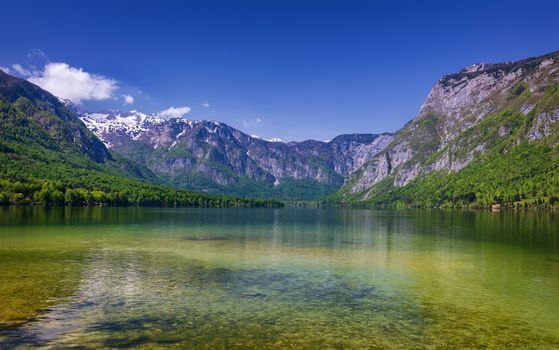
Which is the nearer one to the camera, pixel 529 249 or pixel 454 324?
pixel 454 324

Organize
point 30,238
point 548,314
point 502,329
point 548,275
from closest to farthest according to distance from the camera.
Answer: point 502,329, point 548,314, point 548,275, point 30,238

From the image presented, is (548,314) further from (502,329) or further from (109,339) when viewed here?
(109,339)

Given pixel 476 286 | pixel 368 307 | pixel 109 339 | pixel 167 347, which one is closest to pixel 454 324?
pixel 368 307

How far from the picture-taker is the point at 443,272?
155ft

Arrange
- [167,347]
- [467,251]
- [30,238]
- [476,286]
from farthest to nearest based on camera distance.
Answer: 1. [30,238]
2. [467,251]
3. [476,286]
4. [167,347]

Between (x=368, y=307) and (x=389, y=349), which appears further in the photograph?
(x=368, y=307)

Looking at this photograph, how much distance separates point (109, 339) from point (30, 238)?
191ft

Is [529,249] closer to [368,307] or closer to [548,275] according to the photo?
[548,275]

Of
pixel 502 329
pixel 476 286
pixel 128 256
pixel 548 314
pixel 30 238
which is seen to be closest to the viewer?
pixel 502 329

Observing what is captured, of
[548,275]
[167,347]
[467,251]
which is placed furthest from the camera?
[467,251]

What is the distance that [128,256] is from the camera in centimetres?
5462

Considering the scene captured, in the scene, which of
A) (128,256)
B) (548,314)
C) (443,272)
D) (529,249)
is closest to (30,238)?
(128,256)

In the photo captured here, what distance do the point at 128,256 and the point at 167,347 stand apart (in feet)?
118

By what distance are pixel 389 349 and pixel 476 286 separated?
70.6 ft
